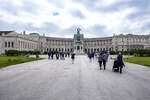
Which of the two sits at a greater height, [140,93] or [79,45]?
[79,45]

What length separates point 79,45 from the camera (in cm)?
8362

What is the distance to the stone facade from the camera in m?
94.6

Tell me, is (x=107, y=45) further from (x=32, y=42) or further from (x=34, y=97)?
(x=34, y=97)

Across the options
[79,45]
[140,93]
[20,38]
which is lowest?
[140,93]

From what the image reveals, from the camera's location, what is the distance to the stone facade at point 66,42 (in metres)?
94.6

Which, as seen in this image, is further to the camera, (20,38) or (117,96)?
(20,38)

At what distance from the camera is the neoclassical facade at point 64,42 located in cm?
9456

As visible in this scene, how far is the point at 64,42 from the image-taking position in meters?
157

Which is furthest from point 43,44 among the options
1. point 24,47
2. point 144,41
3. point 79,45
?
point 144,41

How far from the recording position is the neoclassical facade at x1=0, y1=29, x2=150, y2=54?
310 ft

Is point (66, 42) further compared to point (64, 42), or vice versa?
point (66, 42)

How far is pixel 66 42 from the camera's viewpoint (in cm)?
15775

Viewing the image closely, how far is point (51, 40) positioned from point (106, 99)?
146m

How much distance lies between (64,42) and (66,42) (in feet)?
8.70
